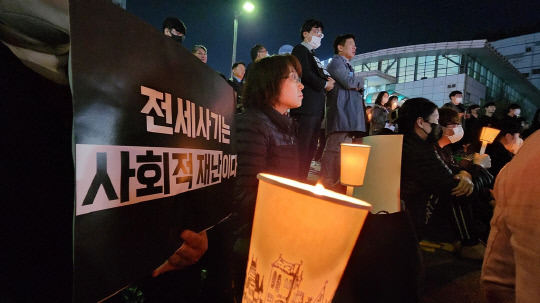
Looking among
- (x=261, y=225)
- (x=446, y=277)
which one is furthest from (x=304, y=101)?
(x=261, y=225)

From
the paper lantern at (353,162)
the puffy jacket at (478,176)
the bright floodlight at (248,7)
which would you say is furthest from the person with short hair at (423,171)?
the bright floodlight at (248,7)

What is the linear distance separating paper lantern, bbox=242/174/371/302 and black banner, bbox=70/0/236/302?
322mm

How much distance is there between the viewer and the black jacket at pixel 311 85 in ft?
14.0

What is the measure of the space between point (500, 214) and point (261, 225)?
2.95 feet

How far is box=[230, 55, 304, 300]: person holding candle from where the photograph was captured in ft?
6.25

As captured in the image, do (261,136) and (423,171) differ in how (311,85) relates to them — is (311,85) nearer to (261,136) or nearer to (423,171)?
(423,171)

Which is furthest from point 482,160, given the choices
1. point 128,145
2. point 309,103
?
point 128,145

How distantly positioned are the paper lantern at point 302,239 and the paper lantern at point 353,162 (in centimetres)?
151

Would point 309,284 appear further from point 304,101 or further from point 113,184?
point 304,101

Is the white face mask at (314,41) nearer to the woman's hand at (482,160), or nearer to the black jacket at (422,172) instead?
the black jacket at (422,172)

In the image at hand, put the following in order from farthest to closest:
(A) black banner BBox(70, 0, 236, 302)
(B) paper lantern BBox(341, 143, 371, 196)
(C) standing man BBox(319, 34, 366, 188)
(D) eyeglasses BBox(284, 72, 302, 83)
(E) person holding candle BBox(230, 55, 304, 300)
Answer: (C) standing man BBox(319, 34, 366, 188) < (D) eyeglasses BBox(284, 72, 302, 83) < (B) paper lantern BBox(341, 143, 371, 196) < (E) person holding candle BBox(230, 55, 304, 300) < (A) black banner BBox(70, 0, 236, 302)

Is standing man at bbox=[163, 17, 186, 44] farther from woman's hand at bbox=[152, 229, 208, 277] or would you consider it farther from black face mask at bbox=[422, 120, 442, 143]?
woman's hand at bbox=[152, 229, 208, 277]

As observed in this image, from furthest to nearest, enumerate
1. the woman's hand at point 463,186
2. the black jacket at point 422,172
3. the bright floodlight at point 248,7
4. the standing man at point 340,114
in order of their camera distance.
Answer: the bright floodlight at point 248,7, the standing man at point 340,114, the woman's hand at point 463,186, the black jacket at point 422,172

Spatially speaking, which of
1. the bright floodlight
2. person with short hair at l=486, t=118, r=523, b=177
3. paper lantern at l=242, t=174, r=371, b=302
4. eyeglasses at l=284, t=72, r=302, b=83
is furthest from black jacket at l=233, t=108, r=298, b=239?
the bright floodlight
